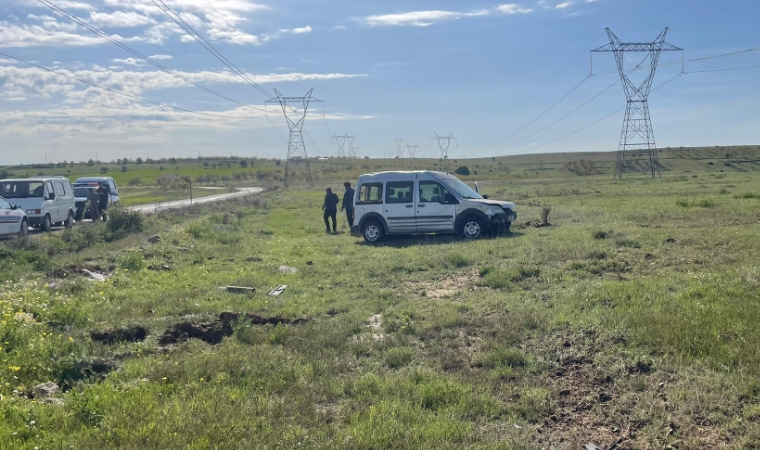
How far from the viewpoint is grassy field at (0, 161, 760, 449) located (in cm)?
488

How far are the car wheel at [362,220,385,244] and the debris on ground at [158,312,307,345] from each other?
963cm

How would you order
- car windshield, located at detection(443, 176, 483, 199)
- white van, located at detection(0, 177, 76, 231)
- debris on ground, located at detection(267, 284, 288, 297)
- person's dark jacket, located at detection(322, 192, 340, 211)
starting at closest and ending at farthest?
debris on ground, located at detection(267, 284, 288, 297)
car windshield, located at detection(443, 176, 483, 199)
person's dark jacket, located at detection(322, 192, 340, 211)
white van, located at detection(0, 177, 76, 231)

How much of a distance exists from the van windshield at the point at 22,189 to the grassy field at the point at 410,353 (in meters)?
13.0

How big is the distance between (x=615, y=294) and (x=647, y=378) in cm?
293

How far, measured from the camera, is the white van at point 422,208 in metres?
17.3

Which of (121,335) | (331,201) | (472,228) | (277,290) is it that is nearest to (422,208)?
(472,228)

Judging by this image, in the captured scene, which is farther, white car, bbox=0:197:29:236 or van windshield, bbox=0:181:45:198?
van windshield, bbox=0:181:45:198

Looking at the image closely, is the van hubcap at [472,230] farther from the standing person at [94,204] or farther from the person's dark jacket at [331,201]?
the standing person at [94,204]

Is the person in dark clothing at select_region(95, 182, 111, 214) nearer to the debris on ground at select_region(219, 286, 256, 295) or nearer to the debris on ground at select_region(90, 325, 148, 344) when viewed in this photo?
the debris on ground at select_region(219, 286, 256, 295)

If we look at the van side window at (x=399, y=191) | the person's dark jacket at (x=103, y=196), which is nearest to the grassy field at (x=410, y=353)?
the van side window at (x=399, y=191)

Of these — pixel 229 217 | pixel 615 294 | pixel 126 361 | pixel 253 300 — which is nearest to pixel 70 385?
pixel 126 361

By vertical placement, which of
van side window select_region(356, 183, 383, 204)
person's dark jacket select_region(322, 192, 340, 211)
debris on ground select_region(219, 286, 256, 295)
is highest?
van side window select_region(356, 183, 383, 204)

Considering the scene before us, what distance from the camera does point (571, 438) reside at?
4.84 meters

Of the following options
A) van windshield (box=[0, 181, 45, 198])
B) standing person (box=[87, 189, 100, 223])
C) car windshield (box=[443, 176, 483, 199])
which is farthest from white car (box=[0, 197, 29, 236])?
car windshield (box=[443, 176, 483, 199])
